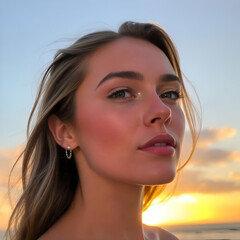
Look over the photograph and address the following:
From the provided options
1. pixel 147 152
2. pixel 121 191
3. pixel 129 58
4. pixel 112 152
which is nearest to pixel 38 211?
pixel 121 191

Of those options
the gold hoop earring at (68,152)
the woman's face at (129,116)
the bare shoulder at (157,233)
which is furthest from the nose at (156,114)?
the bare shoulder at (157,233)

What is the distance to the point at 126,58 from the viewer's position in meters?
2.58

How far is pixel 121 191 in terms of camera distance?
104 inches

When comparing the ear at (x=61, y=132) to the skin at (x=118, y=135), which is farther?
the ear at (x=61, y=132)

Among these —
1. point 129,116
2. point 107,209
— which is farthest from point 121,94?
point 107,209

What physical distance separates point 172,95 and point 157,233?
125 cm

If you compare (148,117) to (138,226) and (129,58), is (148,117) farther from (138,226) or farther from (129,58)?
(138,226)

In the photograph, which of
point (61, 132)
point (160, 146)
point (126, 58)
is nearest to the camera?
point (160, 146)

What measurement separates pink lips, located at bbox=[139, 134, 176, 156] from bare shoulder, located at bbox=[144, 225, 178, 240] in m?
1.09

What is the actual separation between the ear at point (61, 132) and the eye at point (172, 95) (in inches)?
24.5

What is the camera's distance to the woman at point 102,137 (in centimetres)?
236

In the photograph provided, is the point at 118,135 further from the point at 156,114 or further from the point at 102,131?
the point at 156,114

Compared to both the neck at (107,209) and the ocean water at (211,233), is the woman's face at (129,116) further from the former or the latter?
the ocean water at (211,233)

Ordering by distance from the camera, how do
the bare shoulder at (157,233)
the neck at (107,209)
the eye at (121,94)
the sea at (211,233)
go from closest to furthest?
the eye at (121,94) < the neck at (107,209) < the bare shoulder at (157,233) < the sea at (211,233)
